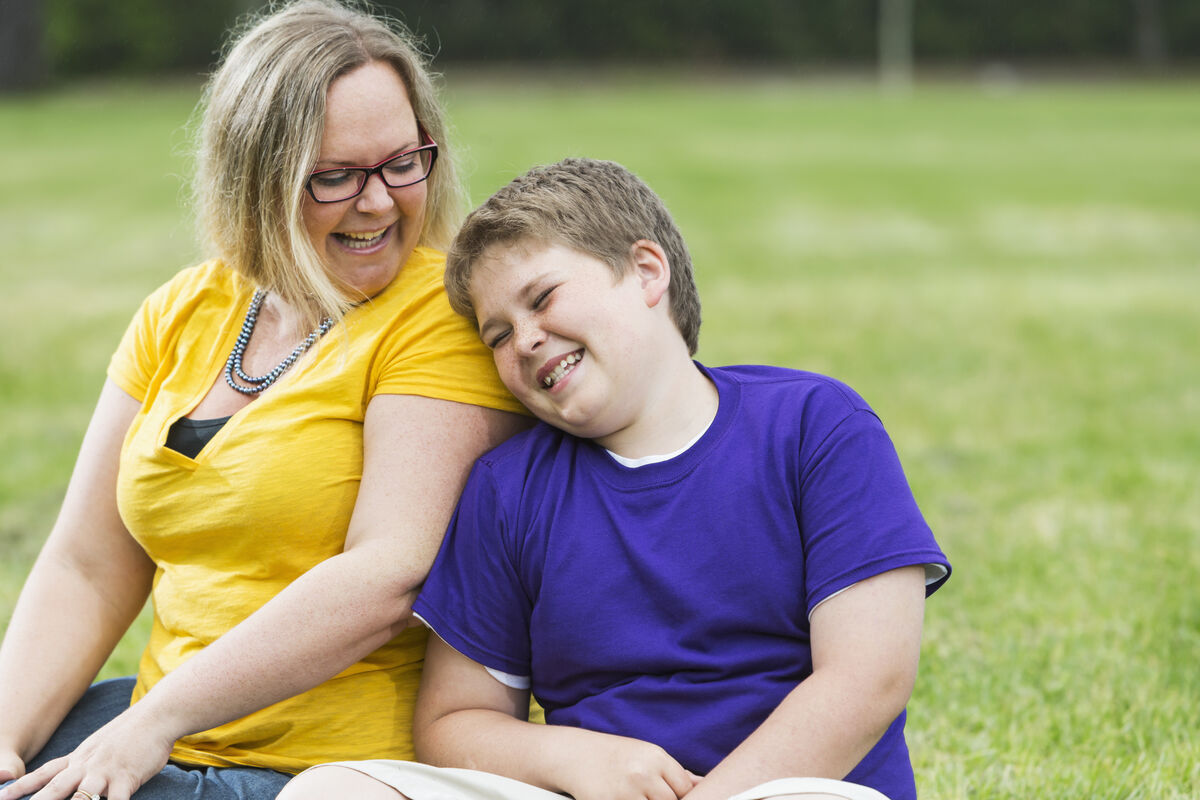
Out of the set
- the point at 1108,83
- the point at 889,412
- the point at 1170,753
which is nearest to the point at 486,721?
the point at 1170,753

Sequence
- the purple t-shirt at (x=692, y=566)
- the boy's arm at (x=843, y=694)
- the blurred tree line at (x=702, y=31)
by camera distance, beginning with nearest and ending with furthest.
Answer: the boy's arm at (x=843, y=694) < the purple t-shirt at (x=692, y=566) < the blurred tree line at (x=702, y=31)

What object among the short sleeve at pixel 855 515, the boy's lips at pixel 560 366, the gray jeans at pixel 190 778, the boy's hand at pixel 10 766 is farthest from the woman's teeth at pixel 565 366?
the boy's hand at pixel 10 766

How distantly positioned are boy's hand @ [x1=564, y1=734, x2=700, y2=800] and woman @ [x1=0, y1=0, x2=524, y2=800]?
0.38 m

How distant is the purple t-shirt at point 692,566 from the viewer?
1830 millimetres

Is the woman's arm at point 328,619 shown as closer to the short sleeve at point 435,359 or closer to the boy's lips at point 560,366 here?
the short sleeve at point 435,359

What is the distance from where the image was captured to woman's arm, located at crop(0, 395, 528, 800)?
185cm

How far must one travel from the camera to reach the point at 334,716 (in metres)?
2.05

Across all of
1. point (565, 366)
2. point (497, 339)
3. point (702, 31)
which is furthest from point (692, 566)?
point (702, 31)

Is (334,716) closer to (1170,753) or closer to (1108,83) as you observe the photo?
(1170,753)

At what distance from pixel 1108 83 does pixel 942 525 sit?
39.0 meters

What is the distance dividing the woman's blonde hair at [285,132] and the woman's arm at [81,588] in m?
0.38

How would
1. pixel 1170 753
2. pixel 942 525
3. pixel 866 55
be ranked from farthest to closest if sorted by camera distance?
pixel 866 55 → pixel 942 525 → pixel 1170 753

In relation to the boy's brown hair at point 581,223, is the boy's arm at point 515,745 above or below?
below

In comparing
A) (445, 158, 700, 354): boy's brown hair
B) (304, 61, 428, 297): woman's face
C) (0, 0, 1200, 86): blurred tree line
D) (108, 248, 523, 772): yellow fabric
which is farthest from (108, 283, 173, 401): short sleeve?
(0, 0, 1200, 86): blurred tree line
